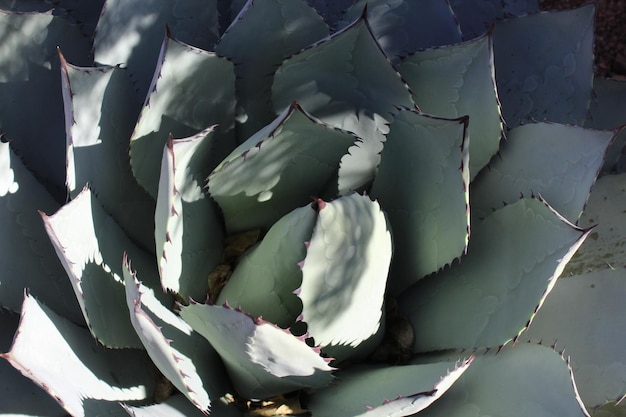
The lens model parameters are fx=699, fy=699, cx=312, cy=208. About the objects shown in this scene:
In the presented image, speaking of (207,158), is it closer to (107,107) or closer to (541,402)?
(107,107)

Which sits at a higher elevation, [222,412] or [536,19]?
[536,19]

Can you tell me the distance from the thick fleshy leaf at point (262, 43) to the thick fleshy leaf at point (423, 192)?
19cm

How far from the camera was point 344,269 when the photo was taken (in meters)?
0.82

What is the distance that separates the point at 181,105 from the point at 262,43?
0.48 feet

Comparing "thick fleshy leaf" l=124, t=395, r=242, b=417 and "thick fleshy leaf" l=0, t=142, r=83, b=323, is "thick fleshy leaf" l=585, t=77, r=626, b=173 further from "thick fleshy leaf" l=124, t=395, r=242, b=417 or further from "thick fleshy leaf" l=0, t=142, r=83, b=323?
"thick fleshy leaf" l=0, t=142, r=83, b=323

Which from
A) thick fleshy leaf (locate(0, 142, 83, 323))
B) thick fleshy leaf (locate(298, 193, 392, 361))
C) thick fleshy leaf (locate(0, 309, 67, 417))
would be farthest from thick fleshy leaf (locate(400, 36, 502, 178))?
thick fleshy leaf (locate(0, 309, 67, 417))

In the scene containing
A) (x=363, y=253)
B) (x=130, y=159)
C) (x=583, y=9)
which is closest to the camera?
(x=363, y=253)

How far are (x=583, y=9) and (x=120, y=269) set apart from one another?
0.79 metres

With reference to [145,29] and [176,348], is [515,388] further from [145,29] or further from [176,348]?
[145,29]

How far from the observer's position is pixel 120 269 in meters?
0.95

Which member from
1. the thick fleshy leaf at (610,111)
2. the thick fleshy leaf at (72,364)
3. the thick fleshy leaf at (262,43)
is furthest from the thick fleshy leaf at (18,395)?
the thick fleshy leaf at (610,111)

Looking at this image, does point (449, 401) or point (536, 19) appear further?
point (536, 19)

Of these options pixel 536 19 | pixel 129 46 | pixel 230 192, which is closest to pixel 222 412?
pixel 230 192

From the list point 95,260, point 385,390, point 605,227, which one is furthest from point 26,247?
point 605,227
